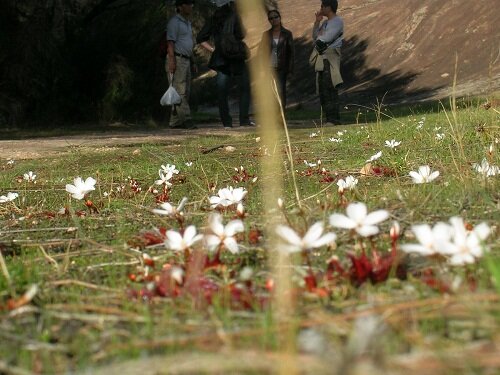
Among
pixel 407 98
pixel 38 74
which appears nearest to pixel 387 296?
pixel 38 74

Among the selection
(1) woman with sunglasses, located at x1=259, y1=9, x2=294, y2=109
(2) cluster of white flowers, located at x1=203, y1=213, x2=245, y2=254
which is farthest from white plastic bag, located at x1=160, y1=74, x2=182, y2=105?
(2) cluster of white flowers, located at x1=203, y1=213, x2=245, y2=254

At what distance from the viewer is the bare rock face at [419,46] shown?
92.0 feet

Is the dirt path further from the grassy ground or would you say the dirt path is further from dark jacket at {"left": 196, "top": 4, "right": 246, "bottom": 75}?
the grassy ground

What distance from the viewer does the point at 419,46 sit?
108ft

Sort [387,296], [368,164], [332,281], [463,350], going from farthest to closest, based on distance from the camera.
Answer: [368,164] < [332,281] < [387,296] < [463,350]

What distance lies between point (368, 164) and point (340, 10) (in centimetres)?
3886

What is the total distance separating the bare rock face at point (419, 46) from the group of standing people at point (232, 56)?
13.3 meters

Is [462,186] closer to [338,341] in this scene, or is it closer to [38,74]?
[338,341]

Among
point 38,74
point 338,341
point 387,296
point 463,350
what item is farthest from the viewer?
point 38,74

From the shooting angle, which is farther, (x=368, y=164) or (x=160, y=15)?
(x=160, y=15)

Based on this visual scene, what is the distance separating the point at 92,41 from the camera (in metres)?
15.3

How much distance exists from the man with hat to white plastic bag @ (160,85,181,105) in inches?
9.4

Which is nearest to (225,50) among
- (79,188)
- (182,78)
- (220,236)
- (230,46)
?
(230,46)

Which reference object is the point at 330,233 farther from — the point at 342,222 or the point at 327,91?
the point at 327,91
